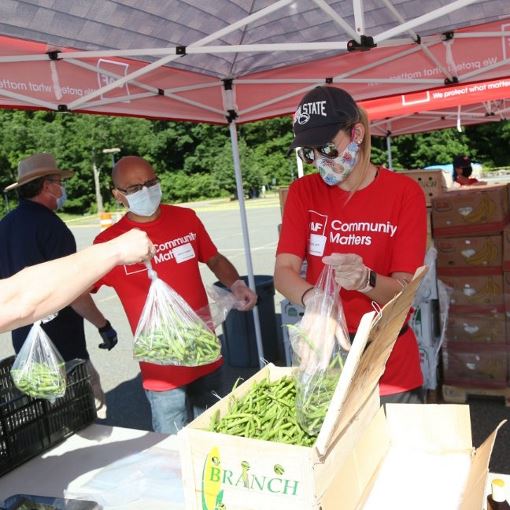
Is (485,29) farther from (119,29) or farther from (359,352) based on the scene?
(359,352)

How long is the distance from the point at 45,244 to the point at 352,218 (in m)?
2.00

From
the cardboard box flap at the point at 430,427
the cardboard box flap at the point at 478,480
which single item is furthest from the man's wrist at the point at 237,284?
the cardboard box flap at the point at 478,480

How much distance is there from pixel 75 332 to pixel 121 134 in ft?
132

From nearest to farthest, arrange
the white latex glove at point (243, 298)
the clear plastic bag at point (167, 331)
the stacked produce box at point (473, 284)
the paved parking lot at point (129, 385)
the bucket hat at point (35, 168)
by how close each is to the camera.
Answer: the clear plastic bag at point (167, 331)
the white latex glove at point (243, 298)
the bucket hat at point (35, 168)
the paved parking lot at point (129, 385)
the stacked produce box at point (473, 284)

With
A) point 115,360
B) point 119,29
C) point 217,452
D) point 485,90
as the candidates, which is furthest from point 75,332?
point 485,90

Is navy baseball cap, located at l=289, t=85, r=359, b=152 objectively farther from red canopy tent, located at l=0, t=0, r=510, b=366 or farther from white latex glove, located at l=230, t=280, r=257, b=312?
white latex glove, located at l=230, t=280, r=257, b=312

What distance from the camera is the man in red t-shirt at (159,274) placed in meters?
2.80

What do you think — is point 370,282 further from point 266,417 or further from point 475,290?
point 475,290

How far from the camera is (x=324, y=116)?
6.66 feet

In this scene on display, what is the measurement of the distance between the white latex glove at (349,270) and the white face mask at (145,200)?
1.37 m

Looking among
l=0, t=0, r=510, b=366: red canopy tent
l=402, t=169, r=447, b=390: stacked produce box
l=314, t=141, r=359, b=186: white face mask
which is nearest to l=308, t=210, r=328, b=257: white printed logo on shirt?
l=314, t=141, r=359, b=186: white face mask

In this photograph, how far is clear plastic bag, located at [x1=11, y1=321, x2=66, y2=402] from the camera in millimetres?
2154

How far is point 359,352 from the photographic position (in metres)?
1.15

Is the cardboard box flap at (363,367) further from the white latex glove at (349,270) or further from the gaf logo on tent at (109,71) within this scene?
the gaf logo on tent at (109,71)
